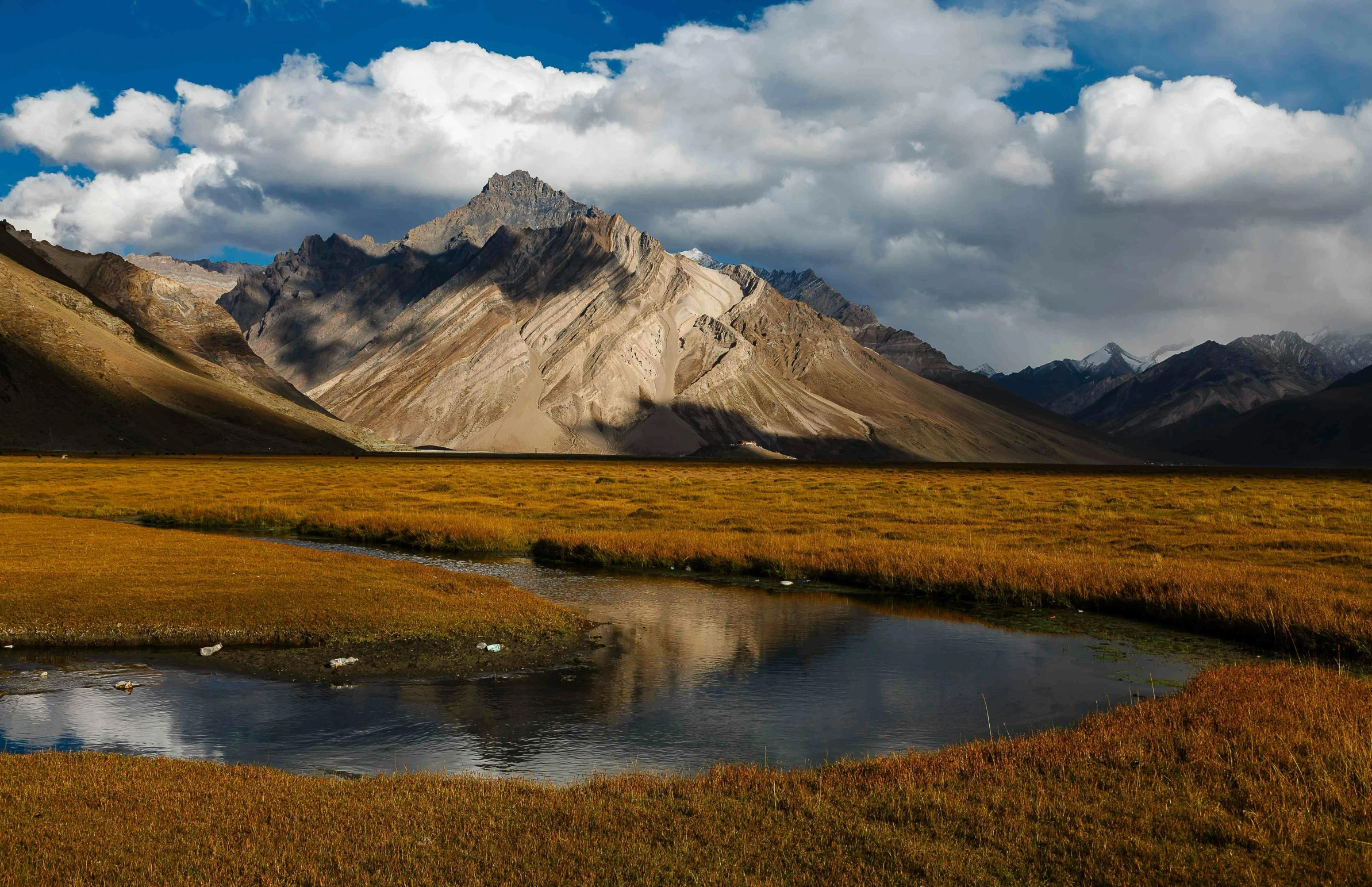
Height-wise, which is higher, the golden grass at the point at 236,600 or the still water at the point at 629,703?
the golden grass at the point at 236,600

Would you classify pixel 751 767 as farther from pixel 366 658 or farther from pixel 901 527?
pixel 901 527

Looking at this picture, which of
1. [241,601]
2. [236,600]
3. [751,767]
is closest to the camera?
[751,767]

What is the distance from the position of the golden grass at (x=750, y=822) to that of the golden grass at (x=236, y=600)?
12.4m

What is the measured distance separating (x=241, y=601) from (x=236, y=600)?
281 mm

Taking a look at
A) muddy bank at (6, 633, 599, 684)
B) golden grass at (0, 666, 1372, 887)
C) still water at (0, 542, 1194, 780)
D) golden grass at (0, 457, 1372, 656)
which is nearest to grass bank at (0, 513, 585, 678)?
muddy bank at (6, 633, 599, 684)

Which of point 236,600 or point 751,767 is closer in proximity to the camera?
point 751,767

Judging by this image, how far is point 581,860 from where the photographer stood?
1093 centimetres

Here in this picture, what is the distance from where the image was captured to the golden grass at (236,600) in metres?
25.7

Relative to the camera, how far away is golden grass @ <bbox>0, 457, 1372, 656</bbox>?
33312 mm

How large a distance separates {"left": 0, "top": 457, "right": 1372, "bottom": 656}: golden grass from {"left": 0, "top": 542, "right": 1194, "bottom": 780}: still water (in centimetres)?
669

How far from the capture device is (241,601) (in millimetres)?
28328

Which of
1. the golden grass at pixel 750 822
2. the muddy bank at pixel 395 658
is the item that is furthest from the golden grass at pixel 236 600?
the golden grass at pixel 750 822

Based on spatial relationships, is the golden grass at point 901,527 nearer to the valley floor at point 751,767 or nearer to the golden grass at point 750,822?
the valley floor at point 751,767

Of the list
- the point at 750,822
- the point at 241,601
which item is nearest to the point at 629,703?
the point at 750,822
